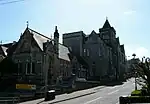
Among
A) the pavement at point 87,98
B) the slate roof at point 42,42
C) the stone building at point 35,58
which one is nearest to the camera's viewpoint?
the pavement at point 87,98

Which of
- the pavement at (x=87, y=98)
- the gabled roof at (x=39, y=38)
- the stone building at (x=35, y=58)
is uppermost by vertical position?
the gabled roof at (x=39, y=38)

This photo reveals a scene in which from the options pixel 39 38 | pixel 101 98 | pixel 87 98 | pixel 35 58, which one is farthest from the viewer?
pixel 39 38

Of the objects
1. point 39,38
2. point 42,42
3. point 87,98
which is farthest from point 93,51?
point 87,98

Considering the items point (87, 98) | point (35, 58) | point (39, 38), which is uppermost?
point (39, 38)

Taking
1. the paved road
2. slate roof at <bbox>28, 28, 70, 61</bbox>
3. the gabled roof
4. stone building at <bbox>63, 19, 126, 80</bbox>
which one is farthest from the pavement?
stone building at <bbox>63, 19, 126, 80</bbox>

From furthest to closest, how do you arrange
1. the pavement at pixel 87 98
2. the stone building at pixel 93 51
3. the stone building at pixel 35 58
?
1. the stone building at pixel 93 51
2. the stone building at pixel 35 58
3. the pavement at pixel 87 98

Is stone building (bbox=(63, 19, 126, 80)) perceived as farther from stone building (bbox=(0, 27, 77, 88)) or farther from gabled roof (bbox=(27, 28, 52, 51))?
gabled roof (bbox=(27, 28, 52, 51))

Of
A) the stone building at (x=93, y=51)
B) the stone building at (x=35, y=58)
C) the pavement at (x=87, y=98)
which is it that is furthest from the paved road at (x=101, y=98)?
the stone building at (x=93, y=51)

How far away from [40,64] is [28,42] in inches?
229

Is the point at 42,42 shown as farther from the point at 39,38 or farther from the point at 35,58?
the point at 35,58

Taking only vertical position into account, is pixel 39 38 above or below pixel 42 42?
above

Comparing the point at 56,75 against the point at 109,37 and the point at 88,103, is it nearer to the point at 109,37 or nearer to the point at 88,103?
the point at 88,103

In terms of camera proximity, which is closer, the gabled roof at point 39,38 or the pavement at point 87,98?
the pavement at point 87,98

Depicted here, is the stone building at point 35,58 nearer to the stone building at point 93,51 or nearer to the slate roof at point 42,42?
the slate roof at point 42,42
